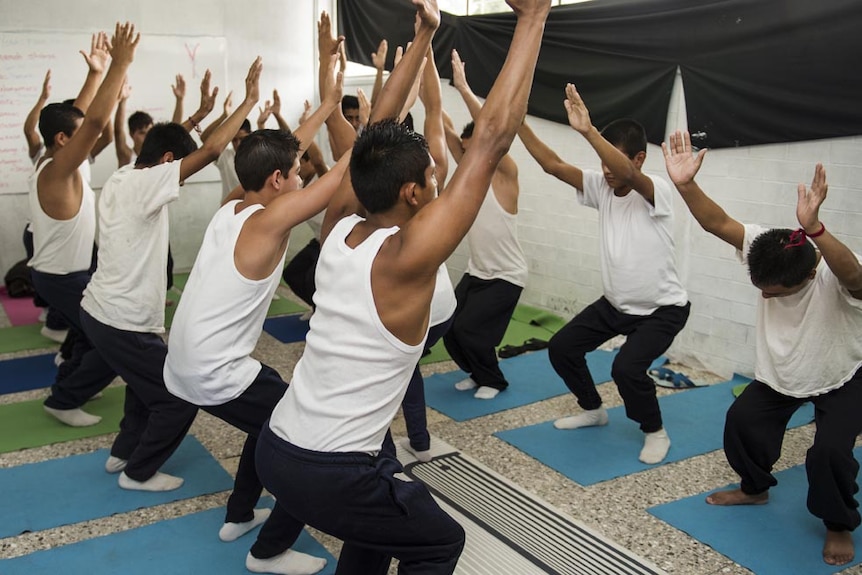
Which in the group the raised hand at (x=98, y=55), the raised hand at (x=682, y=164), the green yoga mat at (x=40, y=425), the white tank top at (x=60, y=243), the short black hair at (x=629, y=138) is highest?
the raised hand at (x=98, y=55)

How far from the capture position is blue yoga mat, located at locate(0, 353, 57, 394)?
471 centimetres

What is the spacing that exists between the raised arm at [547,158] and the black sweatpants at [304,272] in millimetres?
2130

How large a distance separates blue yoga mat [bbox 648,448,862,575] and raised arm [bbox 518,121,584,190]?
162 centimetres

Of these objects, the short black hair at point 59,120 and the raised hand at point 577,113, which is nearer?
the raised hand at point 577,113

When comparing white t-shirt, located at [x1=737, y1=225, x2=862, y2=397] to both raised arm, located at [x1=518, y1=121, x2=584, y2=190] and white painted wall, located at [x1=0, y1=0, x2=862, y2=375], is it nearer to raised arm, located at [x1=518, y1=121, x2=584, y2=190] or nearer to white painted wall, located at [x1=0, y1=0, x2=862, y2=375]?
raised arm, located at [x1=518, y1=121, x2=584, y2=190]

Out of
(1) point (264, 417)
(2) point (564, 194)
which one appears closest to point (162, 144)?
(1) point (264, 417)

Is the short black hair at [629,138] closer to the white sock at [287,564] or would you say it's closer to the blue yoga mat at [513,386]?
the blue yoga mat at [513,386]

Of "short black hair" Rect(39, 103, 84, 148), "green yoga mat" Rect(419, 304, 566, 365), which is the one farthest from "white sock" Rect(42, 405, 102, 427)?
"green yoga mat" Rect(419, 304, 566, 365)

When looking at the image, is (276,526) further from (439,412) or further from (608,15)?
(608,15)

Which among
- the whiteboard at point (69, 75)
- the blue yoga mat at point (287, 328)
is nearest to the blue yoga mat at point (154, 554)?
the blue yoga mat at point (287, 328)

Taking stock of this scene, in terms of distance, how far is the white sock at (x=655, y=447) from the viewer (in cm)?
377

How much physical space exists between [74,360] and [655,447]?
3023mm

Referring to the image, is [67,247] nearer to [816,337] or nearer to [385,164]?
[385,164]

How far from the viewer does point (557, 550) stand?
9.78ft
